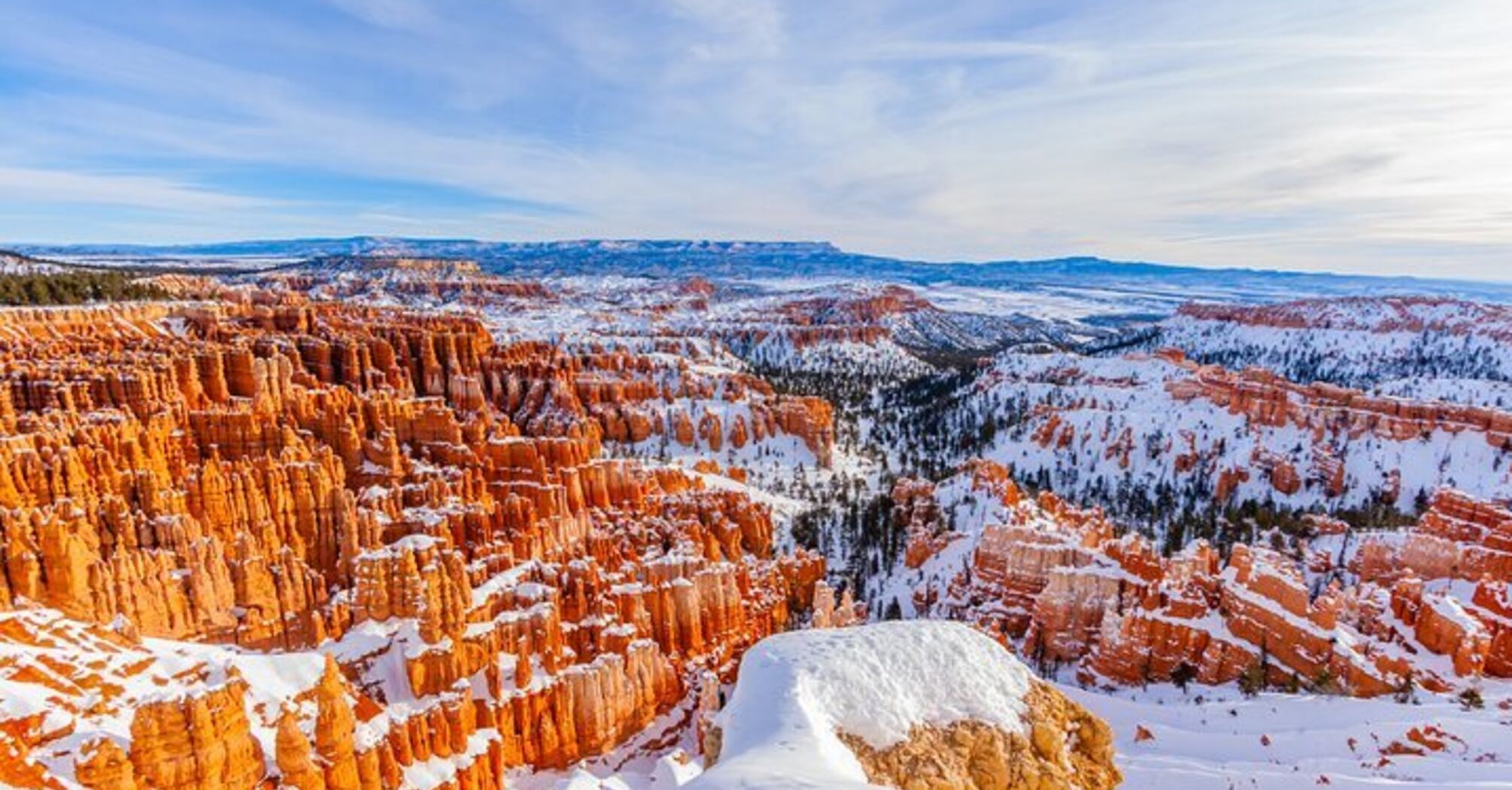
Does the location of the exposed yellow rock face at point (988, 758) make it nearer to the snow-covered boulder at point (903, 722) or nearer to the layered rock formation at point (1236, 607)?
the snow-covered boulder at point (903, 722)

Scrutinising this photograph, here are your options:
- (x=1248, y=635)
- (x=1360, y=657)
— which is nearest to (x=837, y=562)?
(x=1248, y=635)

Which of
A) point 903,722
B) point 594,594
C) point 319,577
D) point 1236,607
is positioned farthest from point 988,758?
point 319,577

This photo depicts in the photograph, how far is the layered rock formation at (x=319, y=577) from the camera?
1733 centimetres

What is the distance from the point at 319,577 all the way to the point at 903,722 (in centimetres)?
2371

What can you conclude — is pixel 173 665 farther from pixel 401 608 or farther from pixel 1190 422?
pixel 1190 422

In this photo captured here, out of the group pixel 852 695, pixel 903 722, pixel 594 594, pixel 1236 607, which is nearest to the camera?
pixel 903 722

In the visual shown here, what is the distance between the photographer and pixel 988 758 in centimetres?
1365

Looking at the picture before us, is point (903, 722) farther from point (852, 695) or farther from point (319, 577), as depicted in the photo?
point (319, 577)

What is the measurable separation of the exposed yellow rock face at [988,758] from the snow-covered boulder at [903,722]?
19 mm

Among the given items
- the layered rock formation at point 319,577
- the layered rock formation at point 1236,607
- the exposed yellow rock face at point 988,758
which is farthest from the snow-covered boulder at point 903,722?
the layered rock formation at point 1236,607

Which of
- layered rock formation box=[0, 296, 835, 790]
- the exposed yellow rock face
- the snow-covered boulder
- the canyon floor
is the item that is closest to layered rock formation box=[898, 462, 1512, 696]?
the canyon floor

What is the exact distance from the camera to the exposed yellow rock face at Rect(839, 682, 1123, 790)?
13305mm

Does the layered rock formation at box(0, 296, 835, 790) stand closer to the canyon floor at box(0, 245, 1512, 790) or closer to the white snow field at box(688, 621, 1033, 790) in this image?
the canyon floor at box(0, 245, 1512, 790)

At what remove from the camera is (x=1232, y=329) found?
190500mm
